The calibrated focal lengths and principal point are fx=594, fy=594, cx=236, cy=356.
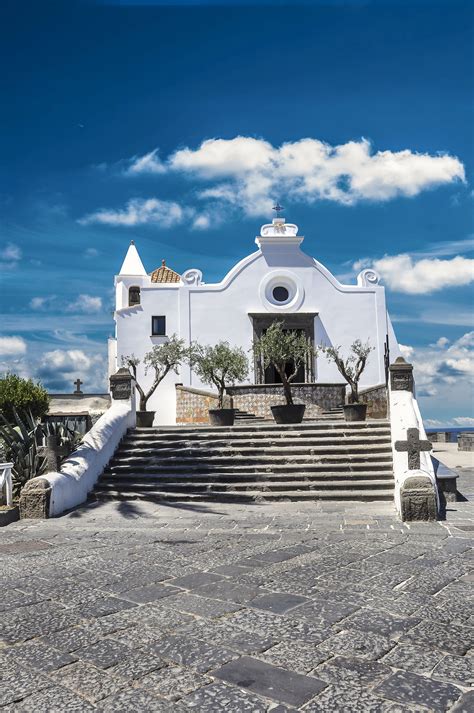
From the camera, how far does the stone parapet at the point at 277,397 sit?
821 inches

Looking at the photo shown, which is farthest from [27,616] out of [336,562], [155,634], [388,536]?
[388,536]

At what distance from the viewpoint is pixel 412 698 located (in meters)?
2.86

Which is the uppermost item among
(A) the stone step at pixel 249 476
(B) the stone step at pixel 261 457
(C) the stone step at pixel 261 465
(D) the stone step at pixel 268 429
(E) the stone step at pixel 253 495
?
(D) the stone step at pixel 268 429

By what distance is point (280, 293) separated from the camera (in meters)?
26.5

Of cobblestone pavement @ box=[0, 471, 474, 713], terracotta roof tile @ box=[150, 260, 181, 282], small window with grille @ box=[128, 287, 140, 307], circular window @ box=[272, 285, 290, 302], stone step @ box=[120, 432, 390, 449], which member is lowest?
cobblestone pavement @ box=[0, 471, 474, 713]

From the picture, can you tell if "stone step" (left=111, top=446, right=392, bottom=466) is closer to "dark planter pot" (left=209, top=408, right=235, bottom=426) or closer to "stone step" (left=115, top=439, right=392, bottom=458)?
"stone step" (left=115, top=439, right=392, bottom=458)

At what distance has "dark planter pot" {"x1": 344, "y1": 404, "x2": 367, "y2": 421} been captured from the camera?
599 inches

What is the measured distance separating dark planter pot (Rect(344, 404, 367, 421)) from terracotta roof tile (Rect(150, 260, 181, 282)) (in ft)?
57.2

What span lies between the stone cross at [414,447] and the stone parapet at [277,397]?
1177 cm

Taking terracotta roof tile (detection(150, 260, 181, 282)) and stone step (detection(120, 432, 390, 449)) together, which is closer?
stone step (detection(120, 432, 390, 449))

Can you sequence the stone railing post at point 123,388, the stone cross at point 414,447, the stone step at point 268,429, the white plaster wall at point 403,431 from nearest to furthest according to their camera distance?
the white plaster wall at point 403,431 < the stone cross at point 414,447 < the stone step at point 268,429 < the stone railing post at point 123,388

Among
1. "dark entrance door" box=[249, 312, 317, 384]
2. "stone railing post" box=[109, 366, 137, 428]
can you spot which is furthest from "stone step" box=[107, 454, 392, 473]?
→ "dark entrance door" box=[249, 312, 317, 384]

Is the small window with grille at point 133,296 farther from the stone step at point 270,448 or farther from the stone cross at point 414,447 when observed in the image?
the stone cross at point 414,447

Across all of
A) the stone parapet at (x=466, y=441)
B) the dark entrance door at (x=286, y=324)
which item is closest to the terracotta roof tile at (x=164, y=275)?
the dark entrance door at (x=286, y=324)
